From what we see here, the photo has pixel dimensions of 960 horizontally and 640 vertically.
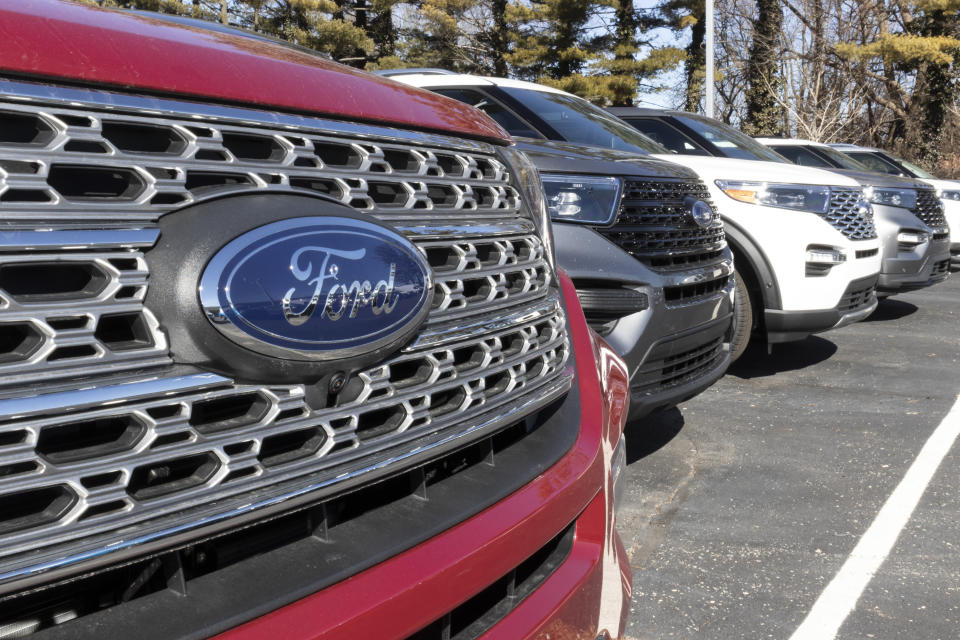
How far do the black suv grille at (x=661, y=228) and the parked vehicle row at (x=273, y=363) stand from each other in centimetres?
187

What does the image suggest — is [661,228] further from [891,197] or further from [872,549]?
[891,197]

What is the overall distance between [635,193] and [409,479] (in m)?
2.69

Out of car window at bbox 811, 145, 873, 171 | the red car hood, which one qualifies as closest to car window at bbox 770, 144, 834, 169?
car window at bbox 811, 145, 873, 171

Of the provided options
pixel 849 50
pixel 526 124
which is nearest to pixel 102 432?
pixel 526 124

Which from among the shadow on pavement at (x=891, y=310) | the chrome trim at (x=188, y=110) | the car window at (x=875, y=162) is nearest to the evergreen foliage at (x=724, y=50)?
the car window at (x=875, y=162)

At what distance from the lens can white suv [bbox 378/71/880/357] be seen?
5.47 meters

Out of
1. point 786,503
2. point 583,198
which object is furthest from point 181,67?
point 786,503

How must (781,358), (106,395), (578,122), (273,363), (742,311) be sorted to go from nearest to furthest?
(106,395) → (273,363) → (578,122) → (742,311) → (781,358)

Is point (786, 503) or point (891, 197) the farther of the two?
point (891, 197)

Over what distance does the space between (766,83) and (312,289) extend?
2750 cm

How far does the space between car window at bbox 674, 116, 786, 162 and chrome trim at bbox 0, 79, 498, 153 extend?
599cm

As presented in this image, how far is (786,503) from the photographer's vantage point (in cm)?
370

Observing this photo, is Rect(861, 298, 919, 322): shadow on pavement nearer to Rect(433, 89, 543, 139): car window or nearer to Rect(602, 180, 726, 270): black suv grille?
Rect(433, 89, 543, 139): car window

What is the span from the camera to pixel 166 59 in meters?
1.14
